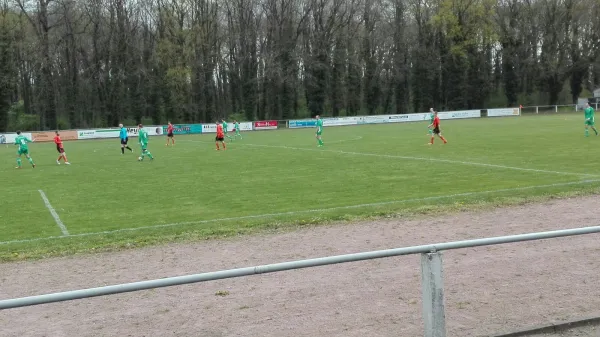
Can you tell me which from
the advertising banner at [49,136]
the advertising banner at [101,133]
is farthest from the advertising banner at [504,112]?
the advertising banner at [49,136]

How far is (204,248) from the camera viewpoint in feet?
33.3

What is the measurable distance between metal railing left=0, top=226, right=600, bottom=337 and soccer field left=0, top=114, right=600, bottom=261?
6.75 meters

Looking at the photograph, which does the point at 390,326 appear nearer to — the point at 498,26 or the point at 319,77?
the point at 319,77

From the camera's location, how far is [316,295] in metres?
6.55

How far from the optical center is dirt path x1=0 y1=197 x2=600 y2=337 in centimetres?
577

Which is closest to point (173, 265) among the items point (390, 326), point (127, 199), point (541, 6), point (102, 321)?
point (102, 321)

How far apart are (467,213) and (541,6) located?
79.4 meters

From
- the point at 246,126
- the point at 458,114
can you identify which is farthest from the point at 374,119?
the point at 246,126

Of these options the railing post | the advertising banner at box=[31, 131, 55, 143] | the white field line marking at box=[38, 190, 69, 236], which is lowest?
the white field line marking at box=[38, 190, 69, 236]

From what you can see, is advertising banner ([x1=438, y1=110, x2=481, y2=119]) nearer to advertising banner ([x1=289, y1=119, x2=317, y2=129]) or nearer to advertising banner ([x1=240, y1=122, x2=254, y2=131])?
advertising banner ([x1=289, y1=119, x2=317, y2=129])

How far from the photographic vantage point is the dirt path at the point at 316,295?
5.77 m

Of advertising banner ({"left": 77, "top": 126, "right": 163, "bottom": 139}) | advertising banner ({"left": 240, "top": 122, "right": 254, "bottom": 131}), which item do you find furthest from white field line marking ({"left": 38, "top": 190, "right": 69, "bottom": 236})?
advertising banner ({"left": 240, "top": 122, "right": 254, "bottom": 131})

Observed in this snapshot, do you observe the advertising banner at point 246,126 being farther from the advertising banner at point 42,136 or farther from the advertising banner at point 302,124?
the advertising banner at point 42,136

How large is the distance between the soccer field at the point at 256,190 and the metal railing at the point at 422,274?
675 cm
